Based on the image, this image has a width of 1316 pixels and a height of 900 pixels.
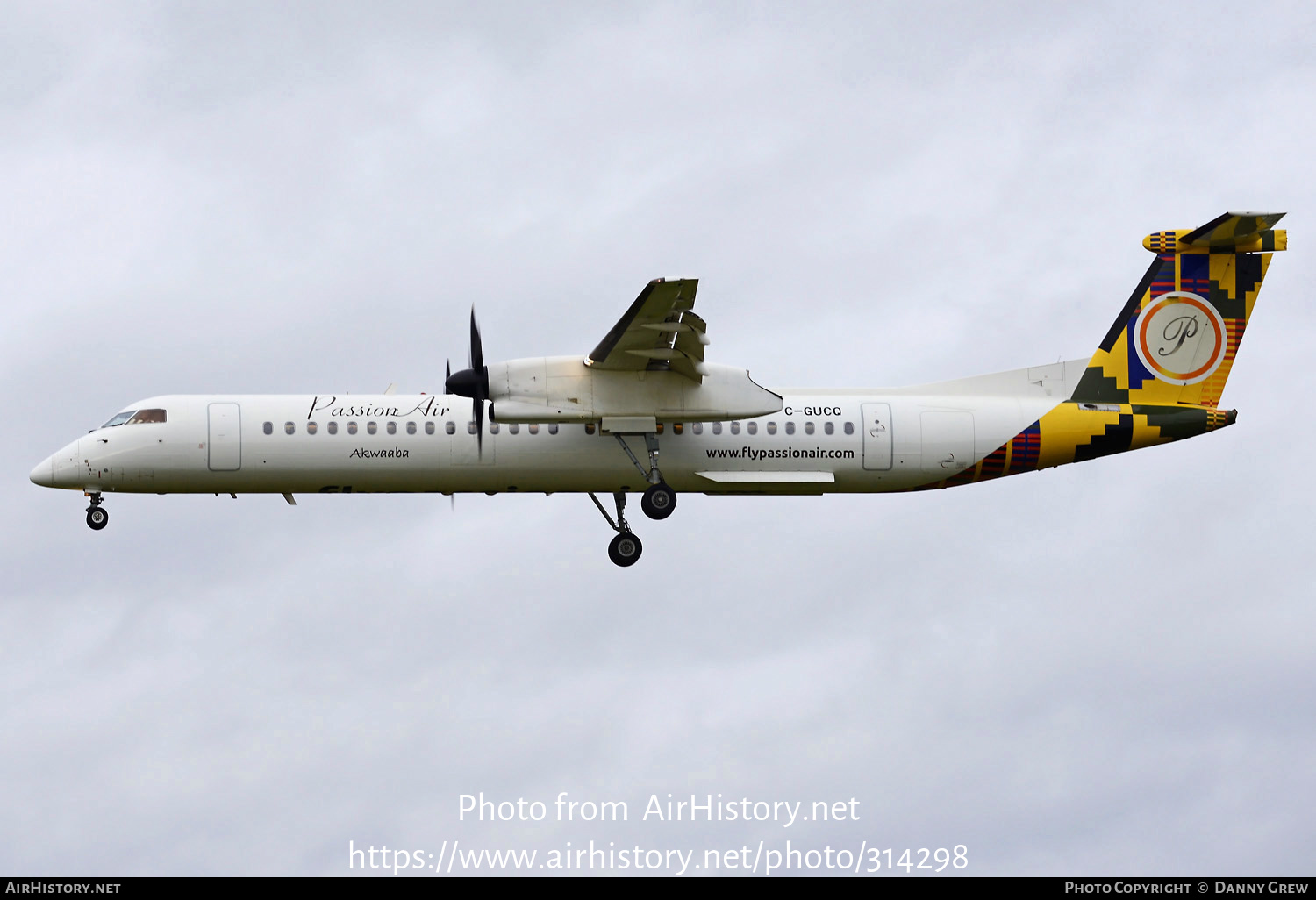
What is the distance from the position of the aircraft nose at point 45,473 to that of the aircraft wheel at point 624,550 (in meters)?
10.4

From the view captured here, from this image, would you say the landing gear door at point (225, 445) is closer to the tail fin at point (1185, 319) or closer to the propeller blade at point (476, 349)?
the propeller blade at point (476, 349)

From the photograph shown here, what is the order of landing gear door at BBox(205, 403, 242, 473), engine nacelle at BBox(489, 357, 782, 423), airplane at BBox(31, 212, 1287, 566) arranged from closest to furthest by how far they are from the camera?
1. engine nacelle at BBox(489, 357, 782, 423)
2. airplane at BBox(31, 212, 1287, 566)
3. landing gear door at BBox(205, 403, 242, 473)

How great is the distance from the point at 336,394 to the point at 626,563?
20.8 ft

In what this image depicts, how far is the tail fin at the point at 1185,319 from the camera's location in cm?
3350

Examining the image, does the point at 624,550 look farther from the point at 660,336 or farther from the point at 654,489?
the point at 660,336

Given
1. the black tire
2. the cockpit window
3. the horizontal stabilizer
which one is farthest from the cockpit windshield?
the horizontal stabilizer

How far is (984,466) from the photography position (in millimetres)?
32781

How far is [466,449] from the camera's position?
104ft

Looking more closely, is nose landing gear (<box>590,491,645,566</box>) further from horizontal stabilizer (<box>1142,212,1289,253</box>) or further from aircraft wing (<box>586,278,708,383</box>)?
horizontal stabilizer (<box>1142,212,1289,253</box>)

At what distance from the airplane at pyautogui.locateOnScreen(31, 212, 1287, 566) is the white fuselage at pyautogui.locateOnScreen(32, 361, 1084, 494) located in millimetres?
33

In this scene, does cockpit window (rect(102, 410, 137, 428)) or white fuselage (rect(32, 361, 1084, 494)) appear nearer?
white fuselage (rect(32, 361, 1084, 494))

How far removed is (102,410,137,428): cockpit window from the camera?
3181 cm

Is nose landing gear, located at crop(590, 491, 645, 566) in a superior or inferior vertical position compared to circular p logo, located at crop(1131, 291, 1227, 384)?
inferior

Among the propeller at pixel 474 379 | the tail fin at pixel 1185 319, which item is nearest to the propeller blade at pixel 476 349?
the propeller at pixel 474 379
